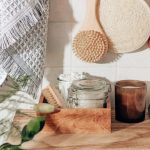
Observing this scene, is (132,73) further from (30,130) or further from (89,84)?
(30,130)

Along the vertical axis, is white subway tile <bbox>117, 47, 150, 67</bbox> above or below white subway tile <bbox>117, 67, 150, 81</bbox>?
above

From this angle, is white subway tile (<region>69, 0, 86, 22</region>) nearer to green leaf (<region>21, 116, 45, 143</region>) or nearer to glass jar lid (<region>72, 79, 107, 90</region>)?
glass jar lid (<region>72, 79, 107, 90</region>)

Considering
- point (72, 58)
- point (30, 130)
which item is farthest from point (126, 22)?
point (30, 130)

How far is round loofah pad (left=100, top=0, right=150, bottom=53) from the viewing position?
1128 millimetres

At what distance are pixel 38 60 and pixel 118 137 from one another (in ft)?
1.09

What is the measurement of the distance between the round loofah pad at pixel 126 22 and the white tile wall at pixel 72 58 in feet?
0.17

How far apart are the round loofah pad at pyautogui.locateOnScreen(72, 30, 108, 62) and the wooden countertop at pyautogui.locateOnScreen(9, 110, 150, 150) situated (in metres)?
0.24

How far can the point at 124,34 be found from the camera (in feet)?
3.79

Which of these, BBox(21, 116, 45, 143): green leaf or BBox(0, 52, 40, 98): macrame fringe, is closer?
BBox(21, 116, 45, 143): green leaf

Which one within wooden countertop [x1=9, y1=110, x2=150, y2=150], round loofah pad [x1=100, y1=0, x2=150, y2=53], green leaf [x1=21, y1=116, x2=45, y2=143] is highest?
round loofah pad [x1=100, y1=0, x2=150, y2=53]

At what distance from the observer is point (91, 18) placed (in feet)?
3.74

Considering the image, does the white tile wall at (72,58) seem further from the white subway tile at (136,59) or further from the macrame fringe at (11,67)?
the macrame fringe at (11,67)

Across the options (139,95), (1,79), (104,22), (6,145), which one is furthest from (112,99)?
(6,145)

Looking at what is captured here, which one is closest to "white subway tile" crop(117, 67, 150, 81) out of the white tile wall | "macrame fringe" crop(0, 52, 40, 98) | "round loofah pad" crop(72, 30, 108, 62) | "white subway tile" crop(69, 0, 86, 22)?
the white tile wall
